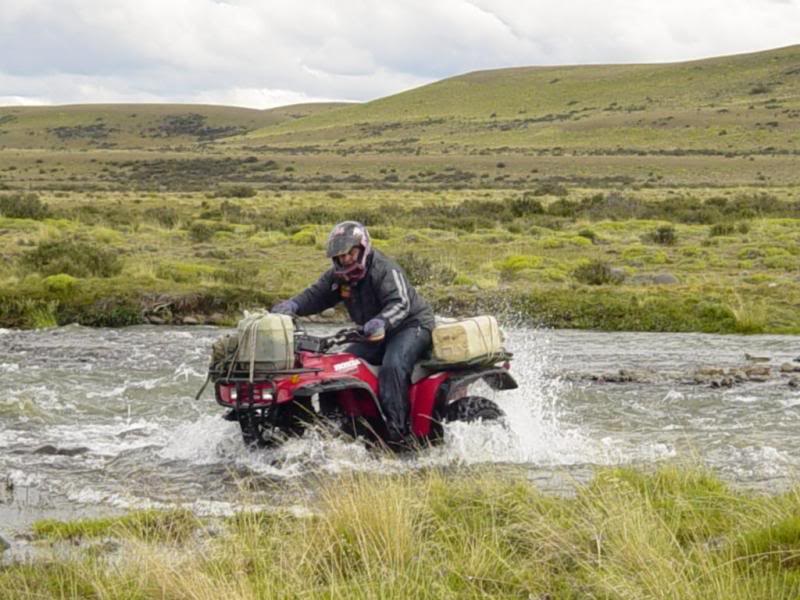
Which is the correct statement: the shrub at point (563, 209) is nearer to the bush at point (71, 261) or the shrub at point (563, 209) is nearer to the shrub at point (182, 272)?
the shrub at point (182, 272)

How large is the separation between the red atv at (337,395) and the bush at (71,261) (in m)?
13.1

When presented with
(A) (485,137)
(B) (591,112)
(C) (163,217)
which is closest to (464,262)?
(C) (163,217)

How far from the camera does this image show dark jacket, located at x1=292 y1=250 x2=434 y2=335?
9211mm

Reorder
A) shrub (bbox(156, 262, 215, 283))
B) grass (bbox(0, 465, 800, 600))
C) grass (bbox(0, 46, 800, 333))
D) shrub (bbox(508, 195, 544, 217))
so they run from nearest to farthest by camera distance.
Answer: grass (bbox(0, 465, 800, 600)) < grass (bbox(0, 46, 800, 333)) < shrub (bbox(156, 262, 215, 283)) < shrub (bbox(508, 195, 544, 217))

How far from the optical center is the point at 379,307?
9.41m

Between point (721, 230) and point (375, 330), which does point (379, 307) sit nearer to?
point (375, 330)

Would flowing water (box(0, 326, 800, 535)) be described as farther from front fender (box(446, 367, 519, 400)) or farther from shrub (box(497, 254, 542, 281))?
shrub (box(497, 254, 542, 281))

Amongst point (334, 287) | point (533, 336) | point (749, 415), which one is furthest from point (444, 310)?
point (334, 287)

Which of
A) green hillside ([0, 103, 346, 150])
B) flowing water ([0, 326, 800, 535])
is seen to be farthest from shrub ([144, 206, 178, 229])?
green hillside ([0, 103, 346, 150])

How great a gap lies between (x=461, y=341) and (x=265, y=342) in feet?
5.71

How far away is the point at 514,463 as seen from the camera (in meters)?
9.42

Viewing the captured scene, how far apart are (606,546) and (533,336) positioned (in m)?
11.4

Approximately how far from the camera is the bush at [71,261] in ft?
70.5

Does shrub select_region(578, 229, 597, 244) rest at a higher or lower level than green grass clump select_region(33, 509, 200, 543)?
higher
